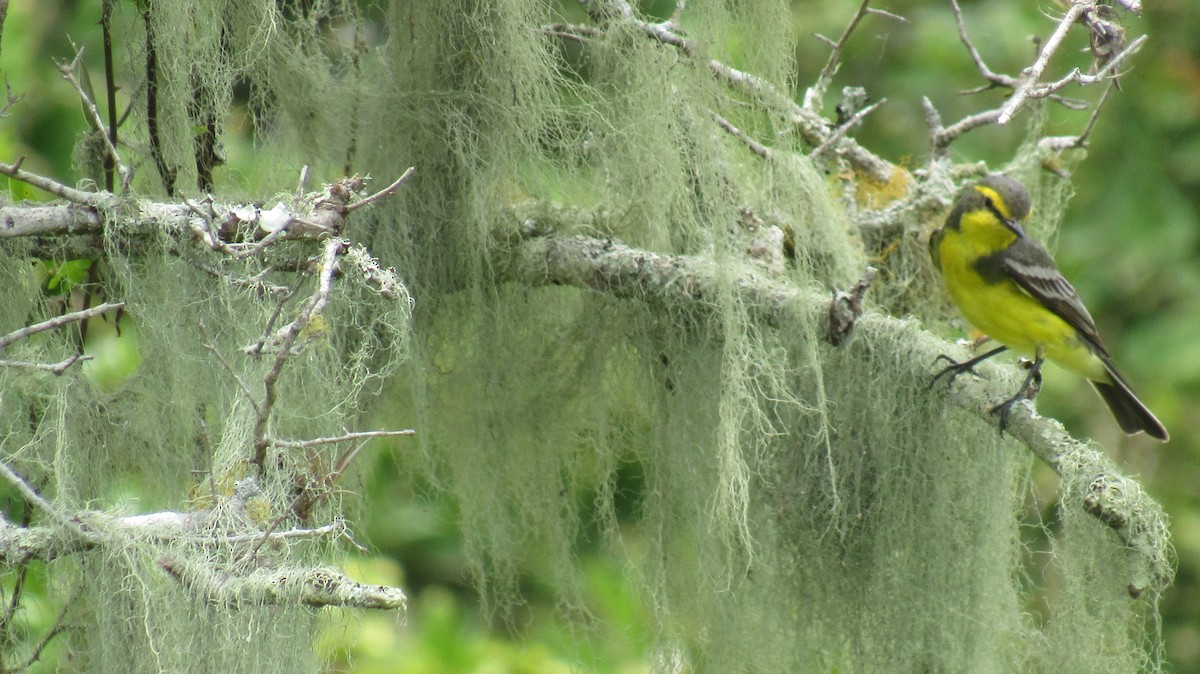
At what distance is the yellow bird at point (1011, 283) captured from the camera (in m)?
2.20

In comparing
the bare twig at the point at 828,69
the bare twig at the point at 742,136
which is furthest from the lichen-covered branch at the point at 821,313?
the bare twig at the point at 828,69

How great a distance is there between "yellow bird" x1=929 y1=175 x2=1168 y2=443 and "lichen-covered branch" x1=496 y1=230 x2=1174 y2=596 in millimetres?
510

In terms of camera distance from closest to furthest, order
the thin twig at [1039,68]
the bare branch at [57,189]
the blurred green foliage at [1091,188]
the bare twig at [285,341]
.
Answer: the bare twig at [285,341]
the bare branch at [57,189]
the thin twig at [1039,68]
the blurred green foliage at [1091,188]

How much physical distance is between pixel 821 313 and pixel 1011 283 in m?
0.69

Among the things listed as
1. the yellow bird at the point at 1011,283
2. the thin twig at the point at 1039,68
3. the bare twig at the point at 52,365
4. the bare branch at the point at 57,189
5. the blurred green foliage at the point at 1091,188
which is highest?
the thin twig at the point at 1039,68

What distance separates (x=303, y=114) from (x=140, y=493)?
0.59 meters

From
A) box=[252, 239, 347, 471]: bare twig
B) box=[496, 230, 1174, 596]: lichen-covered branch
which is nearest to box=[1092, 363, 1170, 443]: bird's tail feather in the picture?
box=[496, 230, 1174, 596]: lichen-covered branch

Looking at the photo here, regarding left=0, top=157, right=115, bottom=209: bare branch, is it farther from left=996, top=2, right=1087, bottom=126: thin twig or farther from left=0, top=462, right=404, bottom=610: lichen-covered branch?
left=996, top=2, right=1087, bottom=126: thin twig

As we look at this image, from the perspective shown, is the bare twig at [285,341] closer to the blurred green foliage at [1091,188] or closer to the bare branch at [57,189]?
the bare branch at [57,189]

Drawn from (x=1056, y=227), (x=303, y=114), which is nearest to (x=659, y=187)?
(x=303, y=114)

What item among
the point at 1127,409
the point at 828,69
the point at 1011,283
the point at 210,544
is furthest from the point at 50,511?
the point at 1127,409

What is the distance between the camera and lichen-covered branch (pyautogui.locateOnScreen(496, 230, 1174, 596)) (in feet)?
4.56

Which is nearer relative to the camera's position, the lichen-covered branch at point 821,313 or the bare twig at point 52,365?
the bare twig at point 52,365

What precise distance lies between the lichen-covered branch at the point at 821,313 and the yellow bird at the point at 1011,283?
510 millimetres
